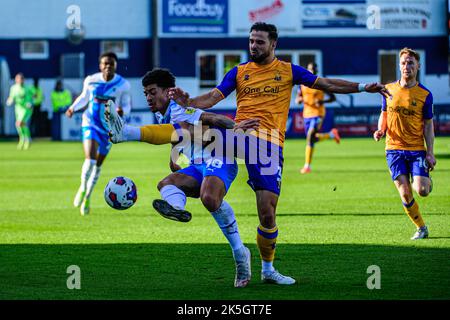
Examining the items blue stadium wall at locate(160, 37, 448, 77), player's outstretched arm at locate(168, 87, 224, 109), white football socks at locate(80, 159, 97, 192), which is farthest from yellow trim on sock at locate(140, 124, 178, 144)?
blue stadium wall at locate(160, 37, 448, 77)

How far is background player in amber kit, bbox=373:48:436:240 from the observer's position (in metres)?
12.7

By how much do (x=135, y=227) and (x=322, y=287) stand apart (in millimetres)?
5711

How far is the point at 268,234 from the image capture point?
973cm

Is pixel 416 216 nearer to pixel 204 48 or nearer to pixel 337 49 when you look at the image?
pixel 204 48

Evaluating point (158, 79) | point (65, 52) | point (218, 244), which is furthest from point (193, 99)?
point (65, 52)

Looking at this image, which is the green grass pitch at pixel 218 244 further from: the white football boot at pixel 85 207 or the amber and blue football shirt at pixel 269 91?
the amber and blue football shirt at pixel 269 91

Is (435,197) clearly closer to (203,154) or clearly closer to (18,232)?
(18,232)

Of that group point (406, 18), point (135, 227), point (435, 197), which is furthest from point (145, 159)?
point (406, 18)

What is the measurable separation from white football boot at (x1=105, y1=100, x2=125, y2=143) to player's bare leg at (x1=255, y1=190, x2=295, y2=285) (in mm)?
1500

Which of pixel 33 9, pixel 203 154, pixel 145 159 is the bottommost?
pixel 145 159

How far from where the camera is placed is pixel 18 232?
13969 mm

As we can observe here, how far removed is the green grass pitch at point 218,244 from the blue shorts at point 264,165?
0.96 meters

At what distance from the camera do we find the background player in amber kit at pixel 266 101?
9641 mm

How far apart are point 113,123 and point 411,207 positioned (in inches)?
204
